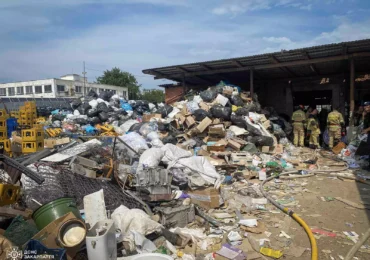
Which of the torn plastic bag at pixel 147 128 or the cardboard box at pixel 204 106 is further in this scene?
the cardboard box at pixel 204 106

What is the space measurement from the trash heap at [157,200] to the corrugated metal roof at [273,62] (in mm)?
3047

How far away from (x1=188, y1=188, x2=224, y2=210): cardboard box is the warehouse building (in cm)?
613

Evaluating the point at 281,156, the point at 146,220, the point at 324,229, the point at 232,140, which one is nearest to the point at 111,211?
the point at 146,220

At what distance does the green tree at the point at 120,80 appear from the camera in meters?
43.2

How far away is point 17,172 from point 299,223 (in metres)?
4.06

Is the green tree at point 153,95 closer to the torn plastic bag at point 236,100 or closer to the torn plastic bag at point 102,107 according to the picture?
the torn plastic bag at point 102,107

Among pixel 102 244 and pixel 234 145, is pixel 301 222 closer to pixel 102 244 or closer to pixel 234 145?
pixel 102 244

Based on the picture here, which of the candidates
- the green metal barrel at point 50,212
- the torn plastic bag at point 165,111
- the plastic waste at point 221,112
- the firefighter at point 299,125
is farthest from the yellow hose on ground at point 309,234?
the torn plastic bag at point 165,111

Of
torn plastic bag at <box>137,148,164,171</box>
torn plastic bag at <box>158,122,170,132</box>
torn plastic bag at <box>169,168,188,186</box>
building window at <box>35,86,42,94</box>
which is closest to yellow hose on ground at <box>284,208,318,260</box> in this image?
torn plastic bag at <box>169,168,188,186</box>

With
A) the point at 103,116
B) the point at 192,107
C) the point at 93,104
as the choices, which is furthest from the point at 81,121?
the point at 192,107

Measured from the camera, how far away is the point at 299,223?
153 inches

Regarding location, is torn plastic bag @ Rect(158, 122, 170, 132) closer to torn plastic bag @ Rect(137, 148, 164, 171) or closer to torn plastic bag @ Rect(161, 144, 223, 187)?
torn plastic bag @ Rect(161, 144, 223, 187)

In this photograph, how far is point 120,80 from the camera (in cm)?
4338

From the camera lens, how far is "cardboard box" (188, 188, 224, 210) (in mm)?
4500
